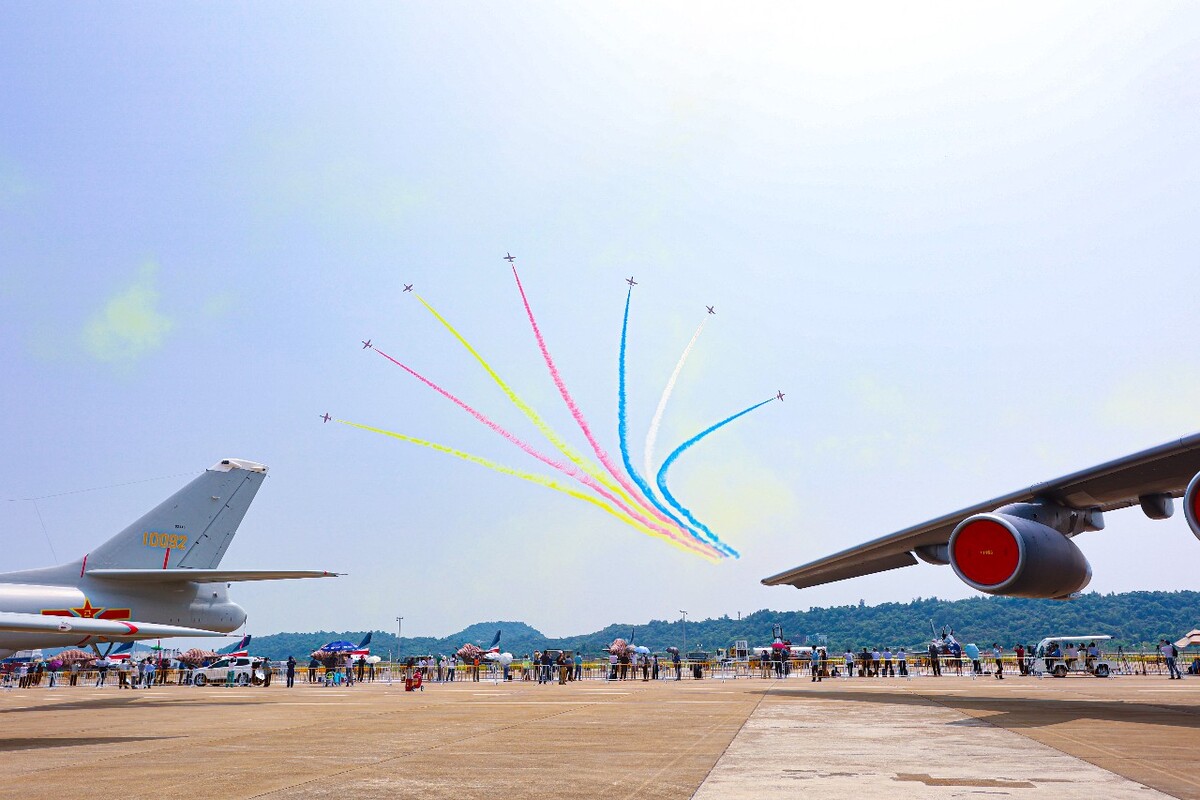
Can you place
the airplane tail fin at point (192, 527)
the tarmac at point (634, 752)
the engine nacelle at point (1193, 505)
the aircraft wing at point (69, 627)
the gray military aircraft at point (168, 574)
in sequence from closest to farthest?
the tarmac at point (634, 752)
the engine nacelle at point (1193, 505)
the aircraft wing at point (69, 627)
the gray military aircraft at point (168, 574)
the airplane tail fin at point (192, 527)

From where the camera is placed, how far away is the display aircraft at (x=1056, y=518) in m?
13.9

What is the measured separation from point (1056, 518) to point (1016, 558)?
247cm

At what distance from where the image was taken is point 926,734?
1112cm

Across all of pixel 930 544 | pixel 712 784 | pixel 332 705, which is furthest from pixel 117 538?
pixel 712 784

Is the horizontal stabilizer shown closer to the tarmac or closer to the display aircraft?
the tarmac

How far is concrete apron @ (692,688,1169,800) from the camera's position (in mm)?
6707

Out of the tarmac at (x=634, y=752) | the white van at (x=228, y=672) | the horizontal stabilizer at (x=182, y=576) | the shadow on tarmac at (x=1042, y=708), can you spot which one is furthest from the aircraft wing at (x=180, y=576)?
the white van at (x=228, y=672)

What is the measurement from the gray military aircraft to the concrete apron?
54.5 feet

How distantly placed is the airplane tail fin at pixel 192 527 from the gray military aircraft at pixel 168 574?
28 millimetres

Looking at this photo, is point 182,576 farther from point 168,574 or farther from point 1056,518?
point 1056,518

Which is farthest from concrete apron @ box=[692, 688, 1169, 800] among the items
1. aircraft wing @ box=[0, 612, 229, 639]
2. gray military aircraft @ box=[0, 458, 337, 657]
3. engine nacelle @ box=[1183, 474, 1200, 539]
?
gray military aircraft @ box=[0, 458, 337, 657]

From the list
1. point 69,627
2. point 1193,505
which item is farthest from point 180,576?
point 1193,505

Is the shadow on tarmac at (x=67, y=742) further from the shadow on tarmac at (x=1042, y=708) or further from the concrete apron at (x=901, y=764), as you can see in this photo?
the shadow on tarmac at (x=1042, y=708)

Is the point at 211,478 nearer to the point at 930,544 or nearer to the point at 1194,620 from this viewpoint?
the point at 930,544
